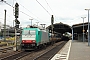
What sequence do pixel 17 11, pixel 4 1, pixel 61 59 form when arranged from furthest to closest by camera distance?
pixel 17 11
pixel 4 1
pixel 61 59

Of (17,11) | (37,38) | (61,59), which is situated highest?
(17,11)

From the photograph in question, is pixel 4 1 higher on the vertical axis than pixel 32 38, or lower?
higher

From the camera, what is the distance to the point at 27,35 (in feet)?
88.4

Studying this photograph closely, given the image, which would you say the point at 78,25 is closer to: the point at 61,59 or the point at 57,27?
the point at 57,27

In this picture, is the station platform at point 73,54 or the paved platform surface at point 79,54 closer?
the paved platform surface at point 79,54

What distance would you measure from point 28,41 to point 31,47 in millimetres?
896

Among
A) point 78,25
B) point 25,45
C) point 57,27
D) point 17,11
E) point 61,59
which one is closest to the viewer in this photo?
point 61,59

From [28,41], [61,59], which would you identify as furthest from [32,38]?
[61,59]

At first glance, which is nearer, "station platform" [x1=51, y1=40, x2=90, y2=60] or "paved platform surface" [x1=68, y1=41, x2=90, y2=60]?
"paved platform surface" [x1=68, y1=41, x2=90, y2=60]

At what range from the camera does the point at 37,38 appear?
27.0m

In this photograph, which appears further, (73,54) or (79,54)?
(79,54)

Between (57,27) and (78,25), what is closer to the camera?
(78,25)

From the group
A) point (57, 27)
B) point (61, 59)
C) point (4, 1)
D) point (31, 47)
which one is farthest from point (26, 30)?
point (57, 27)

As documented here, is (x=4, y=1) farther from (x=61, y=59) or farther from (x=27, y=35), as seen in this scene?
(x=61, y=59)
